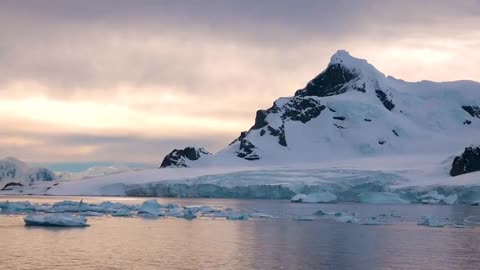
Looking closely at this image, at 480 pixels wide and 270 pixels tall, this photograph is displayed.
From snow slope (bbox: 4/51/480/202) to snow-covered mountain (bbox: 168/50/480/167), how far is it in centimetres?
20

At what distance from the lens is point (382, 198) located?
8100 cm

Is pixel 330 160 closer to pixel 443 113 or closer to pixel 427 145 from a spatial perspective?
pixel 427 145

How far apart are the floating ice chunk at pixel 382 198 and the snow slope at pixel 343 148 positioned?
23 cm

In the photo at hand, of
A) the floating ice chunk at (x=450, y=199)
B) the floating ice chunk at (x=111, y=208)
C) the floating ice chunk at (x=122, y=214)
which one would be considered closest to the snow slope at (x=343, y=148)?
the floating ice chunk at (x=450, y=199)

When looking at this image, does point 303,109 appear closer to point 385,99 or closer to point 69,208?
point 385,99

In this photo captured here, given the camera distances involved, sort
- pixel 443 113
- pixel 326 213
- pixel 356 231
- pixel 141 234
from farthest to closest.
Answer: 1. pixel 443 113
2. pixel 326 213
3. pixel 356 231
4. pixel 141 234

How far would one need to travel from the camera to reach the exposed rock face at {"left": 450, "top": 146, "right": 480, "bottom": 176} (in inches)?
3745

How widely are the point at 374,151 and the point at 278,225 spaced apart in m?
86.2

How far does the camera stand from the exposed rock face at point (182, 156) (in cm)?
12506

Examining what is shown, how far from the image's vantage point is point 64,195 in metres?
119

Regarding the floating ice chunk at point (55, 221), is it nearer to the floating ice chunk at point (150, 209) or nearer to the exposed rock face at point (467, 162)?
the floating ice chunk at point (150, 209)

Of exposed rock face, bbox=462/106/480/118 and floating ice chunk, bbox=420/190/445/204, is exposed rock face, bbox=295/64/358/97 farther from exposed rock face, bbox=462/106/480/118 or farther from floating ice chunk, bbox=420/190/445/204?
floating ice chunk, bbox=420/190/445/204

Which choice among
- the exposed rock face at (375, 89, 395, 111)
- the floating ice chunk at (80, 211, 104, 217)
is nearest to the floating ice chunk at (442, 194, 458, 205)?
the floating ice chunk at (80, 211, 104, 217)

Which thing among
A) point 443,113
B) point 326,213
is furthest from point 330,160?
point 326,213
